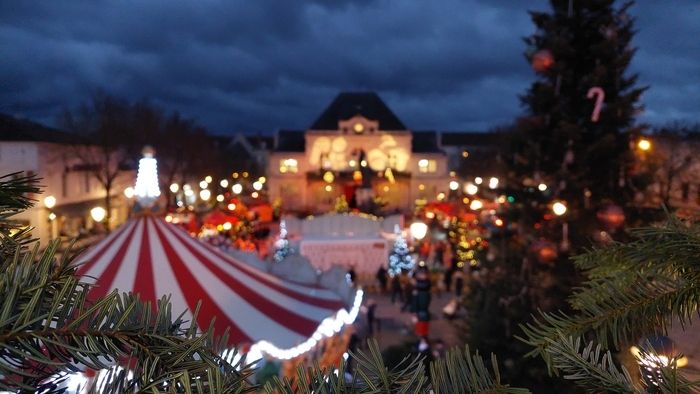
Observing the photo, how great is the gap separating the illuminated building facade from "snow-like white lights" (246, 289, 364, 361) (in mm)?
34446

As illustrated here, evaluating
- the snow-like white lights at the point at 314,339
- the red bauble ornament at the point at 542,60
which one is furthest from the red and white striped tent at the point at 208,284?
the red bauble ornament at the point at 542,60

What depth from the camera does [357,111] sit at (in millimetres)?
46438

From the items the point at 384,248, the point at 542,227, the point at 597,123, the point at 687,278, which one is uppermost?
the point at 597,123

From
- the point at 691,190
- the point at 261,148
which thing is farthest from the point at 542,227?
the point at 261,148

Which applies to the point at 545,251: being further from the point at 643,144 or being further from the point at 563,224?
the point at 643,144

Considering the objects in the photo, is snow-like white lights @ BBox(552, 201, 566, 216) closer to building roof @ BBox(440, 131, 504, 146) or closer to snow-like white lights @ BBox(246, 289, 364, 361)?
snow-like white lights @ BBox(246, 289, 364, 361)

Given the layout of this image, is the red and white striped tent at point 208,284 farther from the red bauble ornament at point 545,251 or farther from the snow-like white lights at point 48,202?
the red bauble ornament at point 545,251

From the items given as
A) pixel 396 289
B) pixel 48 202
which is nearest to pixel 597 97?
pixel 48 202

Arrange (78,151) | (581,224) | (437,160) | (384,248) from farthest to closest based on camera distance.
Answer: (437,160)
(78,151)
(384,248)
(581,224)

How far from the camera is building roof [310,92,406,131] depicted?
46.2 metres

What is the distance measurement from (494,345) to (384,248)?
10287 millimetres

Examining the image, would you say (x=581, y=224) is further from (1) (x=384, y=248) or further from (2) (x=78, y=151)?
(2) (x=78, y=151)

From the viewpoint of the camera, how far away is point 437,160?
46906mm

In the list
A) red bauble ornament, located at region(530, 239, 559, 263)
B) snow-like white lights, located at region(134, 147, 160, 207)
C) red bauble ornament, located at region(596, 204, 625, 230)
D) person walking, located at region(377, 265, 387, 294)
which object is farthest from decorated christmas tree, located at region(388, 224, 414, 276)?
red bauble ornament, located at region(596, 204, 625, 230)
